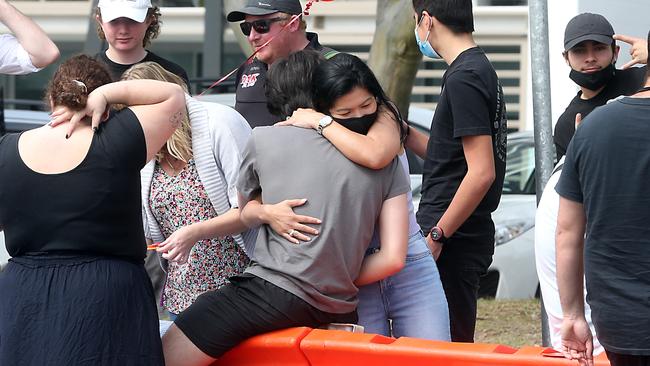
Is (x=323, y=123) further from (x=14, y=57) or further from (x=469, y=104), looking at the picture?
(x=14, y=57)

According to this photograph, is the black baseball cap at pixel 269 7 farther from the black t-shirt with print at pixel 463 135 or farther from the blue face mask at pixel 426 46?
the black t-shirt with print at pixel 463 135

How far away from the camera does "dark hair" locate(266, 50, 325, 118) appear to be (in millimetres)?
3770

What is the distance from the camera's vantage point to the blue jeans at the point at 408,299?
12.7 feet

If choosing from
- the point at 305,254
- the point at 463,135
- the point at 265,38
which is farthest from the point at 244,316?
the point at 265,38

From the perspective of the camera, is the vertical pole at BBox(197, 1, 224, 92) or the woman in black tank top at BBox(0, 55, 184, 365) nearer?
the woman in black tank top at BBox(0, 55, 184, 365)

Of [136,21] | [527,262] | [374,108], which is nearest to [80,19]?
[527,262]

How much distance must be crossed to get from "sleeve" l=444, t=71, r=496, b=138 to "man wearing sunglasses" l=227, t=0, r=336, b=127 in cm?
89

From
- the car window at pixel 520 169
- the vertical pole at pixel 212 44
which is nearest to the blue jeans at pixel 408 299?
the car window at pixel 520 169

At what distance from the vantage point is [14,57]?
4531 millimetres

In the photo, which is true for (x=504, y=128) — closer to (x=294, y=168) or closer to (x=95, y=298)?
(x=294, y=168)

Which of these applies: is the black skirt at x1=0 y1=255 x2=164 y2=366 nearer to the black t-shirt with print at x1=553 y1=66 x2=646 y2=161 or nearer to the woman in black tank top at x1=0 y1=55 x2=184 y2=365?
the woman in black tank top at x1=0 y1=55 x2=184 y2=365

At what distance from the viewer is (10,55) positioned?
14.9 feet

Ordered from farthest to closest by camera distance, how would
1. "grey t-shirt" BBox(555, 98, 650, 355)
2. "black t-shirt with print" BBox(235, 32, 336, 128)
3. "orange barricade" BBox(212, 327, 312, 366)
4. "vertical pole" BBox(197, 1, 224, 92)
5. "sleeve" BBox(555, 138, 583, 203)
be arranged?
"vertical pole" BBox(197, 1, 224, 92), "black t-shirt with print" BBox(235, 32, 336, 128), "orange barricade" BBox(212, 327, 312, 366), "sleeve" BBox(555, 138, 583, 203), "grey t-shirt" BBox(555, 98, 650, 355)

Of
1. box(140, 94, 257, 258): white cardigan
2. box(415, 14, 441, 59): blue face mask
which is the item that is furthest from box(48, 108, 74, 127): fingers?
box(415, 14, 441, 59): blue face mask
